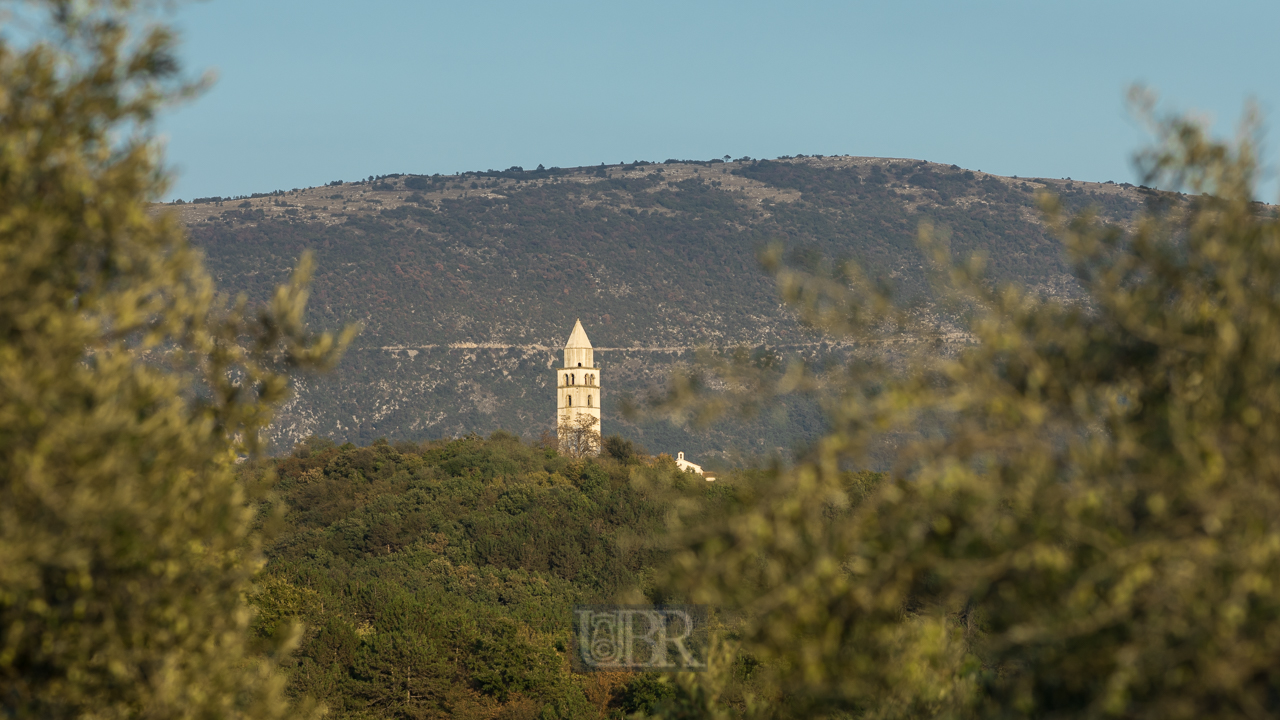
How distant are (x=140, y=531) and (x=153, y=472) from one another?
37 cm

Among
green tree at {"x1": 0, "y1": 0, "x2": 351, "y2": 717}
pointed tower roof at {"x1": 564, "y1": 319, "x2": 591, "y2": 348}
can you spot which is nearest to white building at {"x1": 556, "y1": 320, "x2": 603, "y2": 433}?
pointed tower roof at {"x1": 564, "y1": 319, "x2": 591, "y2": 348}

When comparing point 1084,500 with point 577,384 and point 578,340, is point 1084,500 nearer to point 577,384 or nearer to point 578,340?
point 577,384

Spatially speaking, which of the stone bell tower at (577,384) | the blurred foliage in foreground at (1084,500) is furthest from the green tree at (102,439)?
the stone bell tower at (577,384)

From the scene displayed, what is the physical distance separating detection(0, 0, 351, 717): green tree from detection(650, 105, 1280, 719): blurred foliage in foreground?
3.36 m

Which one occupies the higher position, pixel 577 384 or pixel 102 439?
pixel 577 384

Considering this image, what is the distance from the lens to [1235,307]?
7.91 metres

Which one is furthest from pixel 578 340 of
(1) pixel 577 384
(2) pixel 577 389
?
(2) pixel 577 389

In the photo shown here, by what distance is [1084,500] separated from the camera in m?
7.34

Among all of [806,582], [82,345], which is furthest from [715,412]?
[82,345]

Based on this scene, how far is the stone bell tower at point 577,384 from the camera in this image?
130 m

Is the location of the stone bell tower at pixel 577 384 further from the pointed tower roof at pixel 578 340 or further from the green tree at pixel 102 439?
the green tree at pixel 102 439

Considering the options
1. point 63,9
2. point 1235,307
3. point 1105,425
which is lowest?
point 1105,425

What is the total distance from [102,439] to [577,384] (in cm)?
12170

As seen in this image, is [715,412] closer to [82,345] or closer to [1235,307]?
[1235,307]
